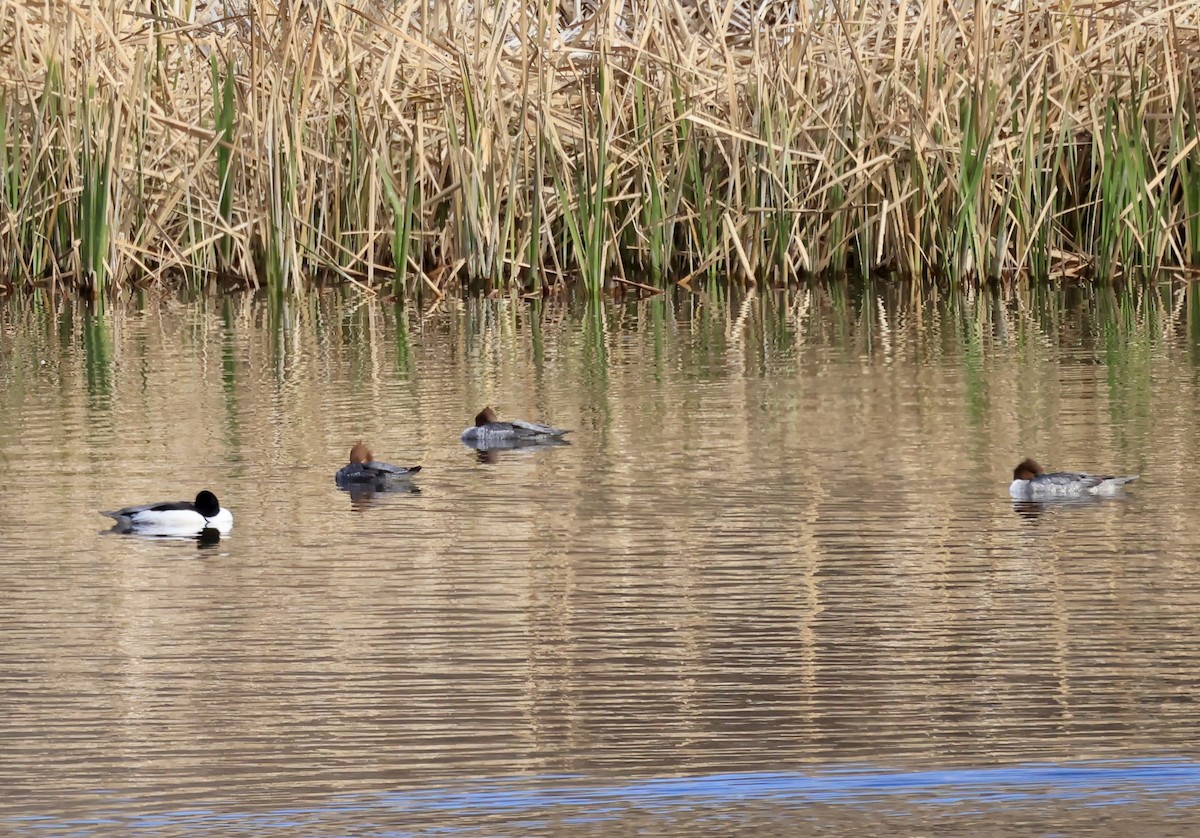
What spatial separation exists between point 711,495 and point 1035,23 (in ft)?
27.2

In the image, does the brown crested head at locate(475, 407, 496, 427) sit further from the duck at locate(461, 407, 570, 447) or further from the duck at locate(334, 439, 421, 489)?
the duck at locate(334, 439, 421, 489)

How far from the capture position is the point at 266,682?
5594 mm

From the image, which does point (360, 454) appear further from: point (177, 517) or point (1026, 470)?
point (1026, 470)

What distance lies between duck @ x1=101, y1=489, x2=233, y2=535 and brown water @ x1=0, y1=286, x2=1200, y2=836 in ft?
0.26

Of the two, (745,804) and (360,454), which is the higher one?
(360,454)

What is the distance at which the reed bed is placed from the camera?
15.2 m

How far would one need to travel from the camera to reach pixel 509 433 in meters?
9.53

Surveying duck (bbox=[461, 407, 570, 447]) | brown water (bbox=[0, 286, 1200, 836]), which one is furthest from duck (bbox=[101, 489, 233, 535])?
duck (bbox=[461, 407, 570, 447])

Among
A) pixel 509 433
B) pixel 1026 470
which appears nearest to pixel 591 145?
pixel 509 433

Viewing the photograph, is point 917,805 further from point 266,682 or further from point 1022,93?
point 1022,93

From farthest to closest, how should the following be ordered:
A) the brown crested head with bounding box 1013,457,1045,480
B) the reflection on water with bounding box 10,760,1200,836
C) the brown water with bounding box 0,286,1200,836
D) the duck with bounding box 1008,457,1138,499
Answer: the brown crested head with bounding box 1013,457,1045,480 < the duck with bounding box 1008,457,1138,499 < the brown water with bounding box 0,286,1200,836 < the reflection on water with bounding box 10,760,1200,836

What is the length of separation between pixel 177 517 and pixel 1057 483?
2827mm

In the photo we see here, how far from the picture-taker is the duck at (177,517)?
7597mm

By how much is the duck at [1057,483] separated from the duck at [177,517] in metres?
2.57
